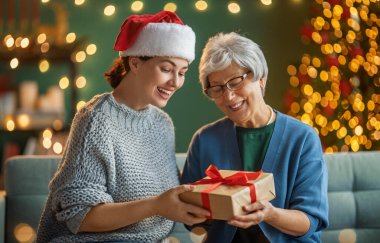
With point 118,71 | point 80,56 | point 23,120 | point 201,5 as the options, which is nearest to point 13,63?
point 23,120

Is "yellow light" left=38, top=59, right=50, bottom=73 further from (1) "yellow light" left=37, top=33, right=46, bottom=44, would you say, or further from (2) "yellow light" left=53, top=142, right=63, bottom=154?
(2) "yellow light" left=53, top=142, right=63, bottom=154

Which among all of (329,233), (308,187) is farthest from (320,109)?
(308,187)

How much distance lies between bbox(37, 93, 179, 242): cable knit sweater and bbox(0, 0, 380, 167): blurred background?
2.15m

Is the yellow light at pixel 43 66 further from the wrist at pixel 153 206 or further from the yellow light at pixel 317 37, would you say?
the wrist at pixel 153 206

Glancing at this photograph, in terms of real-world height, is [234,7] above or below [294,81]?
above

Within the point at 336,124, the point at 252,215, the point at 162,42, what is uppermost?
the point at 162,42

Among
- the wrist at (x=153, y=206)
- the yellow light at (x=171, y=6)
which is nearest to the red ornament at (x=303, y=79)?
the yellow light at (x=171, y=6)

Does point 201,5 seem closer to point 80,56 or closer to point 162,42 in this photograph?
point 80,56

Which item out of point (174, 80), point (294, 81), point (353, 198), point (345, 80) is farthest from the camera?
point (294, 81)

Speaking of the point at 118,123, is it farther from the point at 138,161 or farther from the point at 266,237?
the point at 266,237

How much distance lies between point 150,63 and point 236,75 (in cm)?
28

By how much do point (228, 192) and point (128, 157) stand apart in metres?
0.40

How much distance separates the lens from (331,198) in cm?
234

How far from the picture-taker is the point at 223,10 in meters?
4.78
